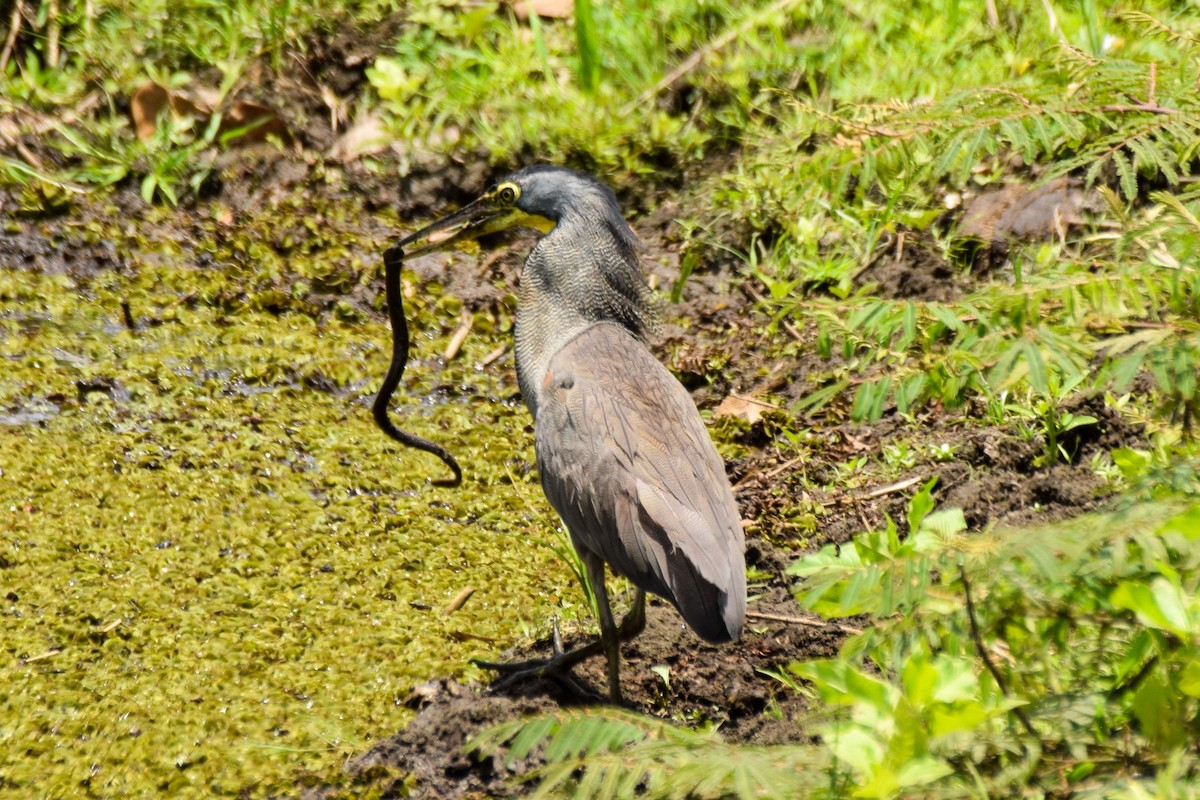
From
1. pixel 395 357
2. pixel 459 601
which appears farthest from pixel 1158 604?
pixel 395 357

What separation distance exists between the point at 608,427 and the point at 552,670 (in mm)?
821

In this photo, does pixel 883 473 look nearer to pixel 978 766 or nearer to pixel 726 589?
pixel 726 589

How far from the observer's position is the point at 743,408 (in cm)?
543

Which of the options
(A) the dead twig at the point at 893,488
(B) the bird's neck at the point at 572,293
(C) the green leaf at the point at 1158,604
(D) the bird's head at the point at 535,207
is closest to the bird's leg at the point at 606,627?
(B) the bird's neck at the point at 572,293

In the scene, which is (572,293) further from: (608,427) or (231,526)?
(231,526)

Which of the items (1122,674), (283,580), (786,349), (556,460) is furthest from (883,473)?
(1122,674)

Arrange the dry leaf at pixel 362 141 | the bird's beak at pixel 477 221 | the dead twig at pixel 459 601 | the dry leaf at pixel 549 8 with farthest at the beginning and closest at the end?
the dry leaf at pixel 549 8, the dry leaf at pixel 362 141, the bird's beak at pixel 477 221, the dead twig at pixel 459 601

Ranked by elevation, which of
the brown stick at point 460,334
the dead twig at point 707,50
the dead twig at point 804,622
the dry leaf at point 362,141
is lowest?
the dead twig at point 804,622

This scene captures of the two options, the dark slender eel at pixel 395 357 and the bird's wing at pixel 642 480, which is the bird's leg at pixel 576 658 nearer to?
the bird's wing at pixel 642 480

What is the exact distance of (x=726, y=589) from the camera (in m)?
3.66

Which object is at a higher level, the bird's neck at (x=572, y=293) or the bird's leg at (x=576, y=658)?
the bird's neck at (x=572, y=293)

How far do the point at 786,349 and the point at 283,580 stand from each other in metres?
2.45

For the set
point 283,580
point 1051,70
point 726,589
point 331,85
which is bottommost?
point 726,589

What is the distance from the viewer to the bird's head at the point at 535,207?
499 cm
